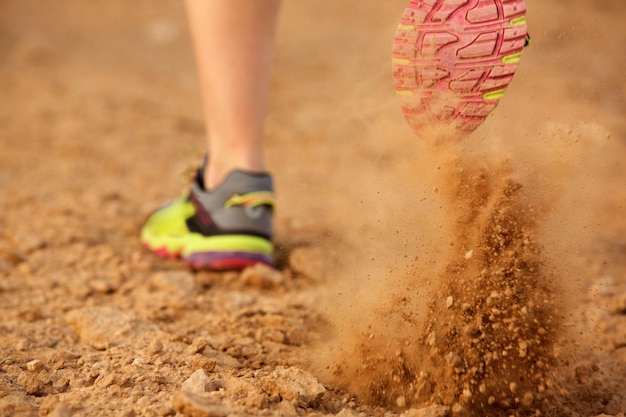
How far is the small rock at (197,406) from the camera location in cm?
104

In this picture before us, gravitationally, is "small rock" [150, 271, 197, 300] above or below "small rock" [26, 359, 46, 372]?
below

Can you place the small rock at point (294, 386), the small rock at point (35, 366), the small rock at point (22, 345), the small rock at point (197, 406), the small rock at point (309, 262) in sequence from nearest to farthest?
the small rock at point (197, 406) → the small rock at point (294, 386) → the small rock at point (35, 366) → the small rock at point (22, 345) → the small rock at point (309, 262)

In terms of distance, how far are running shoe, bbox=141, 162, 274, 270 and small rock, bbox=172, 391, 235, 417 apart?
0.80 meters

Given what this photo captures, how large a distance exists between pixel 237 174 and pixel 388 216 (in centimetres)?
66

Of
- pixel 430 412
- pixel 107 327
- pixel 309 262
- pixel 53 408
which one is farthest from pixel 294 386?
pixel 309 262

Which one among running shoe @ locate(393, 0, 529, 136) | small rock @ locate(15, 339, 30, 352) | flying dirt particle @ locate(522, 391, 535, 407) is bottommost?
flying dirt particle @ locate(522, 391, 535, 407)

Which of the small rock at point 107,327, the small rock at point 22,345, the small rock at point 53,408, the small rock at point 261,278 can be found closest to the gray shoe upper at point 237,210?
the small rock at point 261,278

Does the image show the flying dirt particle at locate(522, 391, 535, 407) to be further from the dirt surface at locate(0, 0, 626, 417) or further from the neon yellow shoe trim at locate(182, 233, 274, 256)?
the neon yellow shoe trim at locate(182, 233, 274, 256)

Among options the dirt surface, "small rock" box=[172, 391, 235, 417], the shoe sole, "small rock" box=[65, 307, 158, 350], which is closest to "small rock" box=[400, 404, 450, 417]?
the dirt surface

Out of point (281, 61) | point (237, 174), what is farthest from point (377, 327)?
point (281, 61)

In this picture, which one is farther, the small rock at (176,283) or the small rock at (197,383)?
the small rock at (176,283)

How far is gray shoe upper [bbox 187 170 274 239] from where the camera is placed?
1.89 m

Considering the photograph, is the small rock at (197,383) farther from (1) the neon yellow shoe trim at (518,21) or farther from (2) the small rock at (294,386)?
(1) the neon yellow shoe trim at (518,21)

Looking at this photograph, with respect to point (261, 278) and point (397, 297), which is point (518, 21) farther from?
point (261, 278)
